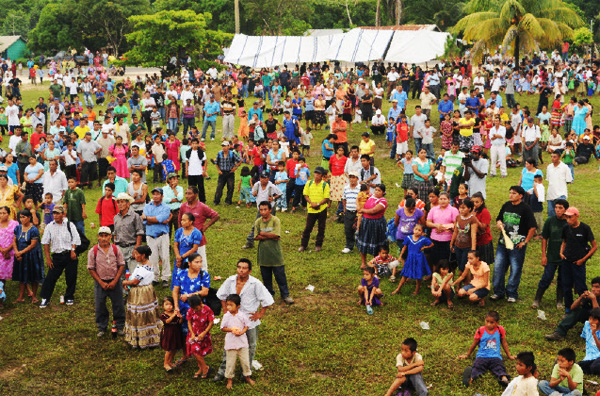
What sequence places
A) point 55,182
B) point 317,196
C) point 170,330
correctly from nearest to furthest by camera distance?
point 170,330 < point 317,196 < point 55,182

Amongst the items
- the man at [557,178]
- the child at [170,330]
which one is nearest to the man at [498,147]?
the man at [557,178]

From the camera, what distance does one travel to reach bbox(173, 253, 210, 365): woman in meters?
8.54

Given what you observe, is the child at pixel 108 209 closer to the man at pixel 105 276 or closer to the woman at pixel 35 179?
the man at pixel 105 276

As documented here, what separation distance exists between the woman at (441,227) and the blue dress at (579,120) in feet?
38.7

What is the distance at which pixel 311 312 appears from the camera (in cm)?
1026

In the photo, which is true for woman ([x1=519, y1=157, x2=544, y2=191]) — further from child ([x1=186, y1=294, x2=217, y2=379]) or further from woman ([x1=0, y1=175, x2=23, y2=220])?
woman ([x1=0, y1=175, x2=23, y2=220])

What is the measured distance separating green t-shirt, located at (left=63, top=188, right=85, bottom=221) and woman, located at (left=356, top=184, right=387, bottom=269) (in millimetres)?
5181

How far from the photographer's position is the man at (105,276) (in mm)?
9414

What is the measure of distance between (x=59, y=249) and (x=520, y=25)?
24.4m

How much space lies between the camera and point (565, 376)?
24.5 ft

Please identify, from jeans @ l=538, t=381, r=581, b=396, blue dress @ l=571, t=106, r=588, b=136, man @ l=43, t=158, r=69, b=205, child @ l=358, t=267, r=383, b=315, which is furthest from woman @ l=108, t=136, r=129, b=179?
blue dress @ l=571, t=106, r=588, b=136

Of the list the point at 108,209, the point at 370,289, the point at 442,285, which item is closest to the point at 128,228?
the point at 108,209

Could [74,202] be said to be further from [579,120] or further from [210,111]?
[579,120]

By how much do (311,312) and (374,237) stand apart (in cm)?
216
